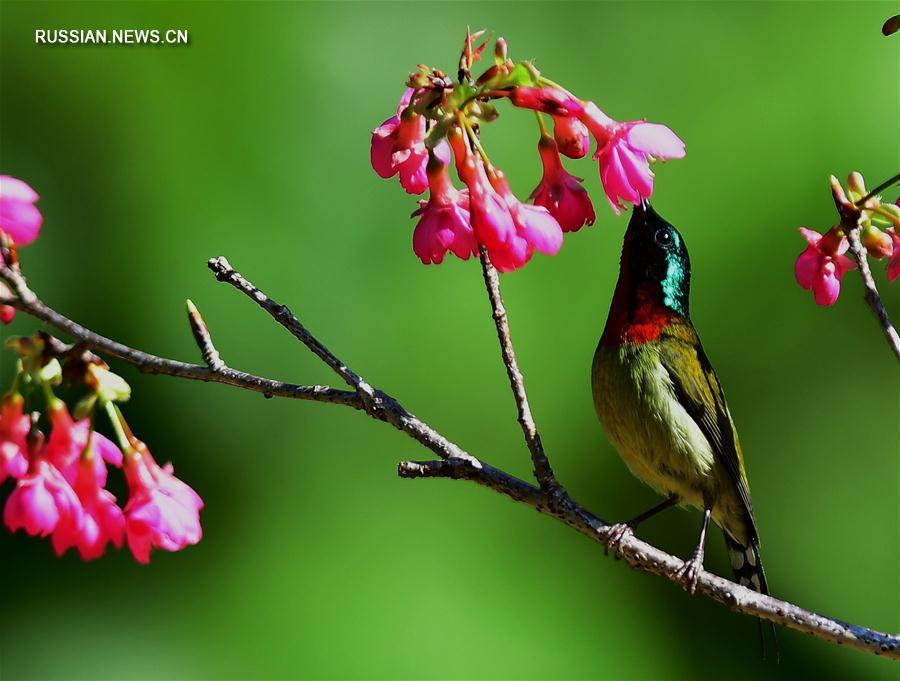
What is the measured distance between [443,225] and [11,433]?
0.50 meters

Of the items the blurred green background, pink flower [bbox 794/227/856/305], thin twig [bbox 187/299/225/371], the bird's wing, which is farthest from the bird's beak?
the blurred green background

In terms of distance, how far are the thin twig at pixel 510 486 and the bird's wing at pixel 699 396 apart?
0.64 m

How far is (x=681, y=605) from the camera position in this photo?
3.03 meters

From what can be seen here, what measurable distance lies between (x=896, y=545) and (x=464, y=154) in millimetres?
2518

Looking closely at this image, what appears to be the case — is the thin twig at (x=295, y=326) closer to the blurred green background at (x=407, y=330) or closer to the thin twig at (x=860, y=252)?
the thin twig at (x=860, y=252)

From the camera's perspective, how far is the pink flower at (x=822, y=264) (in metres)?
1.38

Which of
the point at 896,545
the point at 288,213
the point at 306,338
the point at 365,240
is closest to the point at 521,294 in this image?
the point at 365,240

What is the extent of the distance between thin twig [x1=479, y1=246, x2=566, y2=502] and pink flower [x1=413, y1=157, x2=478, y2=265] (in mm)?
54

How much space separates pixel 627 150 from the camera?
3.60ft

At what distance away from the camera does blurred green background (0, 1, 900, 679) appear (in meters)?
2.91

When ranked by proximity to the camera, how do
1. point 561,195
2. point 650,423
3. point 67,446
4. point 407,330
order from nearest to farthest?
point 67,446 → point 561,195 → point 650,423 → point 407,330

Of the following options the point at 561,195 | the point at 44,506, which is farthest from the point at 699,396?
the point at 44,506

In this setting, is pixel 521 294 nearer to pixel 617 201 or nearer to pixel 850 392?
pixel 850 392

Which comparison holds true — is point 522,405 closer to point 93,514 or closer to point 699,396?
point 93,514
